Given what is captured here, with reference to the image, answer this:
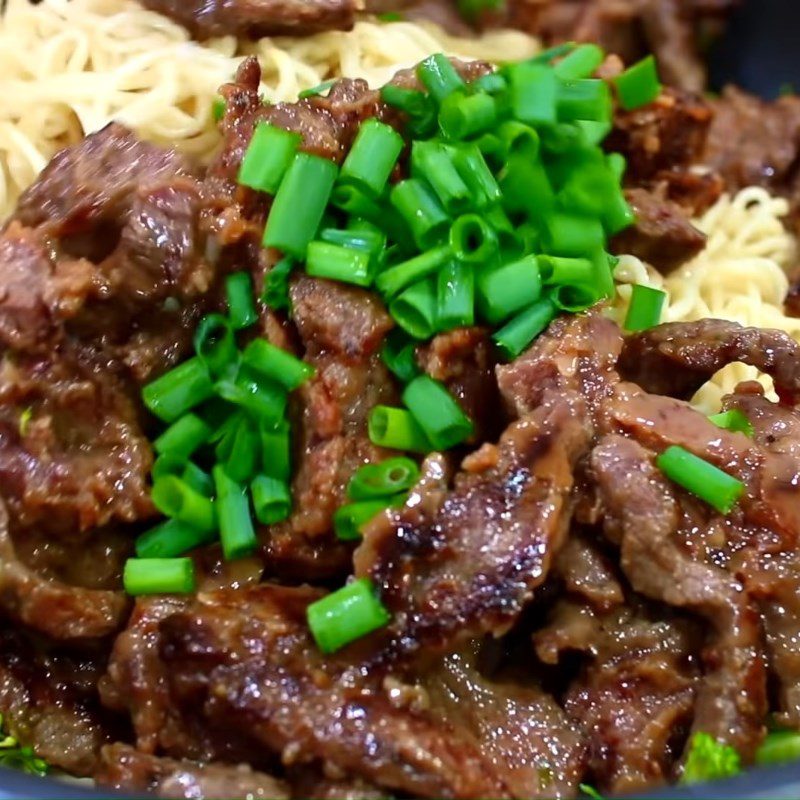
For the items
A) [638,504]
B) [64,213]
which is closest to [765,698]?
[638,504]

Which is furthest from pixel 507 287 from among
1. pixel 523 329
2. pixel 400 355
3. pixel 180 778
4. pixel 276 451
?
pixel 180 778

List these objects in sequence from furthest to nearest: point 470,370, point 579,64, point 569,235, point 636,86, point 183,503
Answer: point 636,86, point 579,64, point 569,235, point 470,370, point 183,503

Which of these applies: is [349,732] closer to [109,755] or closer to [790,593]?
[109,755]

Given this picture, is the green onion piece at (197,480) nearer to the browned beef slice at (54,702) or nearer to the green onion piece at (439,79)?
the browned beef slice at (54,702)

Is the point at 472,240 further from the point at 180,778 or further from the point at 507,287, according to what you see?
the point at 180,778

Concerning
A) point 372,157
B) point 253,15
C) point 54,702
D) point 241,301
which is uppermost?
point 253,15
